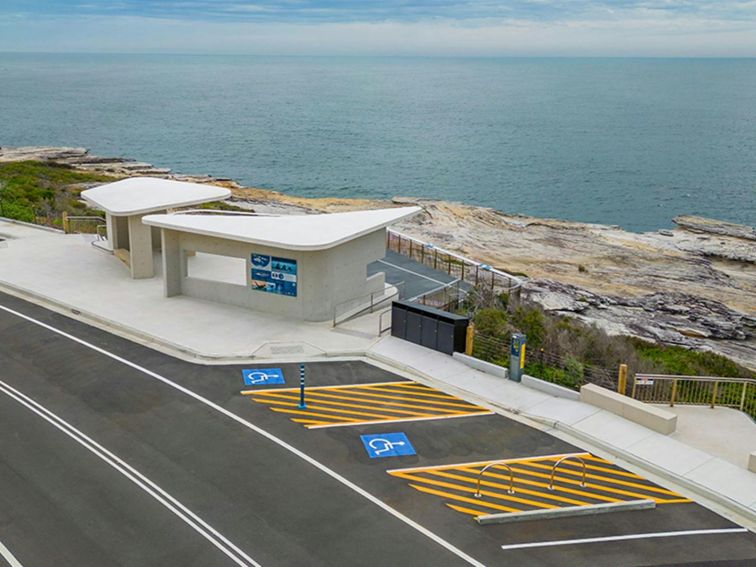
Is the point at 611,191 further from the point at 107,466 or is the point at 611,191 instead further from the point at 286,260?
the point at 107,466

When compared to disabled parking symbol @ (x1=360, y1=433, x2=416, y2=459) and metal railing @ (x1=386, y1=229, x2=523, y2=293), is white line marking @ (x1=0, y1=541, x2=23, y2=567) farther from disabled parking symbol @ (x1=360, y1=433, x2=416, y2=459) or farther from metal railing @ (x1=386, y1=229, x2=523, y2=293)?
metal railing @ (x1=386, y1=229, x2=523, y2=293)

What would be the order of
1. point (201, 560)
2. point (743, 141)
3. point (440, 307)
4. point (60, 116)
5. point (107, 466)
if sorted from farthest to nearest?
point (60, 116) → point (743, 141) → point (440, 307) → point (107, 466) → point (201, 560)

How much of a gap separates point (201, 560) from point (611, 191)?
8449 cm

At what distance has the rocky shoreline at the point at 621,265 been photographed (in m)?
34.8

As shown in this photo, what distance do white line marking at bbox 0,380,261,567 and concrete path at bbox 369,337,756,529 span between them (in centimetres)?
849

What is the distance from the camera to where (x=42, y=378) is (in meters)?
20.7

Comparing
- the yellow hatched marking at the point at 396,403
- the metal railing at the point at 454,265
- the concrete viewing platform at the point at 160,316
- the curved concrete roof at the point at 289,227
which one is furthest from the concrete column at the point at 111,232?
the yellow hatched marking at the point at 396,403

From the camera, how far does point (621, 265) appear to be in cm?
4875

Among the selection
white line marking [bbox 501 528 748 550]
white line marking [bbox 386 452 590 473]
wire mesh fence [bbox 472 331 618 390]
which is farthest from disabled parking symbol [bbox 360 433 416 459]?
wire mesh fence [bbox 472 331 618 390]

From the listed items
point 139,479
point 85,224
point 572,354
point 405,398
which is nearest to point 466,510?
point 405,398

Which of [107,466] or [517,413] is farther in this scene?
[517,413]

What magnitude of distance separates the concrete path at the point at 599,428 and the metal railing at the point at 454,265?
843cm

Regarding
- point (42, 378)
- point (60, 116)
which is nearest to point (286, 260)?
point (42, 378)

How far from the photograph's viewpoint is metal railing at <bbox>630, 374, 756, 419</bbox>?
65.4 feet
